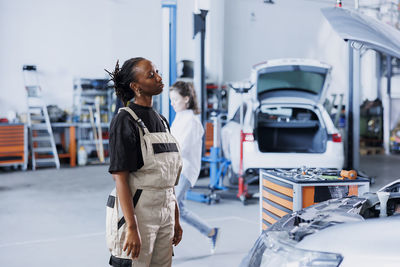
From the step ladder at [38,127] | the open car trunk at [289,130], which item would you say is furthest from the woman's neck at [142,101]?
the step ladder at [38,127]

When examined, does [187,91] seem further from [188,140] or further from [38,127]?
[38,127]

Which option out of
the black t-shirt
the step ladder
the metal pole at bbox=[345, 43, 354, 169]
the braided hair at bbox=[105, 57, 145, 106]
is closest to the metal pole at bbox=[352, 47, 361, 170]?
the metal pole at bbox=[345, 43, 354, 169]

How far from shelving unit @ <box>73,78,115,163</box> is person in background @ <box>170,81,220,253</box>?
6158 millimetres

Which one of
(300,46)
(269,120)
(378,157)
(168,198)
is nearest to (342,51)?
(300,46)

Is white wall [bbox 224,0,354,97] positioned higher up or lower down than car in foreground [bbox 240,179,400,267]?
higher up

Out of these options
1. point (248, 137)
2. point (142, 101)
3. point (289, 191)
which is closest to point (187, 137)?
point (289, 191)

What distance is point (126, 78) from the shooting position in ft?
5.87

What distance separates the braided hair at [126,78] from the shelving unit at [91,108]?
24.5 ft

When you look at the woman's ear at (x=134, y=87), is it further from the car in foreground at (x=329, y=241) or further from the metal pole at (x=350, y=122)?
the metal pole at (x=350, y=122)

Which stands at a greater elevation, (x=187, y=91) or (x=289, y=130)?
(x=187, y=91)

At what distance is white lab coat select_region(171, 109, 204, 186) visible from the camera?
316 cm

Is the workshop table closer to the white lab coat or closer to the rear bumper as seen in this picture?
the white lab coat

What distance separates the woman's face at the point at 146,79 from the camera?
1.76 meters

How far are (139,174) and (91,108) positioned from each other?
25.8 feet
